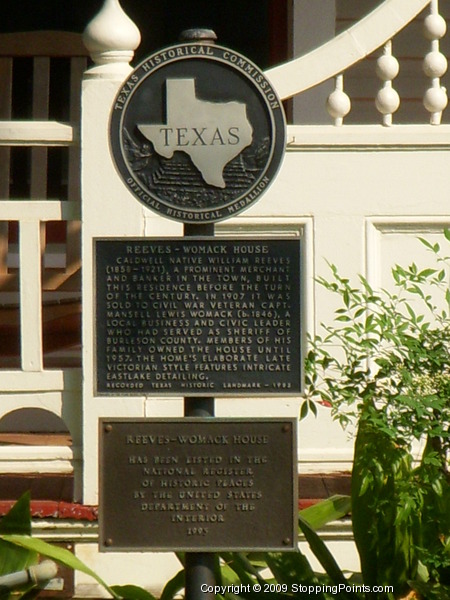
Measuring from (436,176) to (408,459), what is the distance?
1.48 metres

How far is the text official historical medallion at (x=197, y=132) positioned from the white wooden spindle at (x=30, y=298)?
116 cm

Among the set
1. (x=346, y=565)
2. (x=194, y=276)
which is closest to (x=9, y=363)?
(x=346, y=565)

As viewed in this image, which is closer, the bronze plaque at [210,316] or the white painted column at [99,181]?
the bronze plaque at [210,316]

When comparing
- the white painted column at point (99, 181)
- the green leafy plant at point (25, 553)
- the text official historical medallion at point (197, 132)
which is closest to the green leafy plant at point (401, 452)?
the text official historical medallion at point (197, 132)

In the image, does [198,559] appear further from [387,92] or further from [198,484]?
[387,92]

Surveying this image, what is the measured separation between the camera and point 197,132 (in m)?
4.64

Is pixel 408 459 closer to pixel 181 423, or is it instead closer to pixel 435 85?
pixel 181 423

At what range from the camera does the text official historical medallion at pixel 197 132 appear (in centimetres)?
464

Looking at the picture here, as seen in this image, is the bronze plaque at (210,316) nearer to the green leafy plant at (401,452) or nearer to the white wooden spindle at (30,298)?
the green leafy plant at (401,452)

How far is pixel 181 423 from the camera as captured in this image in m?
4.76

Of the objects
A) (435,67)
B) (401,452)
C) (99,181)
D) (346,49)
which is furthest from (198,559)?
(435,67)

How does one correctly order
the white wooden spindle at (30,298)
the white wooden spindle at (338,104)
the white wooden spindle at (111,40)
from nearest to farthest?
1. the white wooden spindle at (111,40)
2. the white wooden spindle at (30,298)
3. the white wooden spindle at (338,104)

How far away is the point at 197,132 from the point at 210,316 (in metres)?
0.65

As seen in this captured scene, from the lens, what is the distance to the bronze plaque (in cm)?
470
